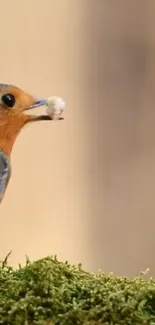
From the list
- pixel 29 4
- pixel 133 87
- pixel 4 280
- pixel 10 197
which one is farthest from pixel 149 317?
pixel 133 87

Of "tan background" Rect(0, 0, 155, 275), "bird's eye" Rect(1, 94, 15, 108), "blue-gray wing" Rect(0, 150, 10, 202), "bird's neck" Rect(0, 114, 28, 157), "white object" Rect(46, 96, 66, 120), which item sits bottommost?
"blue-gray wing" Rect(0, 150, 10, 202)

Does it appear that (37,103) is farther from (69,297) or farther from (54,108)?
(69,297)

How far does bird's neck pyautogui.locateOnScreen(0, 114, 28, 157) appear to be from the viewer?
45.7 inches

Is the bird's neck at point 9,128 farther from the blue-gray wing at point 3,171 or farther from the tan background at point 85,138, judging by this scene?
the tan background at point 85,138

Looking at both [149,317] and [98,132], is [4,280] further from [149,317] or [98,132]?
[98,132]

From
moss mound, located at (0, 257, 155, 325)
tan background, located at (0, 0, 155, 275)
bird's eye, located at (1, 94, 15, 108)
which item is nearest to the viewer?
moss mound, located at (0, 257, 155, 325)

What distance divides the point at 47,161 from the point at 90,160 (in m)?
0.19

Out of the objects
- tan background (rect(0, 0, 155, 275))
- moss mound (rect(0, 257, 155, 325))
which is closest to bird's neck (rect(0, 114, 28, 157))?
moss mound (rect(0, 257, 155, 325))

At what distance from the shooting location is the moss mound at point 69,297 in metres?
0.82

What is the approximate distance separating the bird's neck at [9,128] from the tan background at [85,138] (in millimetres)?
889

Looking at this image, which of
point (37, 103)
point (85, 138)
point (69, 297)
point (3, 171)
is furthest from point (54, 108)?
point (85, 138)

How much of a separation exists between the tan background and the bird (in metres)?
0.90

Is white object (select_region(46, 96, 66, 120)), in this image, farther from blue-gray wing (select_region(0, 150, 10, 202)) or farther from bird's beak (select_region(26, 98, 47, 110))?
blue-gray wing (select_region(0, 150, 10, 202))

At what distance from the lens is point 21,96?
1156mm
